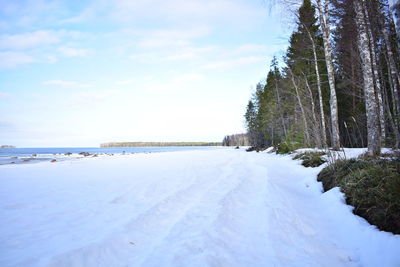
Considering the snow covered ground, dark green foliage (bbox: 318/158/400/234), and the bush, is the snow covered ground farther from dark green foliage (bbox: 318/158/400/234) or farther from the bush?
the bush

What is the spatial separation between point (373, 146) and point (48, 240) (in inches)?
313

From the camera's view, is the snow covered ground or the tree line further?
the tree line

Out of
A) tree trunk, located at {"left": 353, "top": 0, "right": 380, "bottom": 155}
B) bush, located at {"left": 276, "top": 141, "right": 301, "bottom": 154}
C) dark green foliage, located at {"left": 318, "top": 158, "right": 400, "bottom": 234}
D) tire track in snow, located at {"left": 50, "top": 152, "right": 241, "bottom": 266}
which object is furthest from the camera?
bush, located at {"left": 276, "top": 141, "right": 301, "bottom": 154}

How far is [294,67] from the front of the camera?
1838cm

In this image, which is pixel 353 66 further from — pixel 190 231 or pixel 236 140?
pixel 236 140

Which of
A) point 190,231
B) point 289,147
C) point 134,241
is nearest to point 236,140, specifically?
point 289,147

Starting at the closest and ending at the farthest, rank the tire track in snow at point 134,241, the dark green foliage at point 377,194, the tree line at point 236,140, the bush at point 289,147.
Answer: the tire track in snow at point 134,241 < the dark green foliage at point 377,194 < the bush at point 289,147 < the tree line at point 236,140

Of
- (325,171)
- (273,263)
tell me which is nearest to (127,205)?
(273,263)

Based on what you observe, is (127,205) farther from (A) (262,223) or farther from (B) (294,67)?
(B) (294,67)

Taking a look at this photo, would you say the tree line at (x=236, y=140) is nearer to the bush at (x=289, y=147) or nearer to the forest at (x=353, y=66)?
the forest at (x=353, y=66)

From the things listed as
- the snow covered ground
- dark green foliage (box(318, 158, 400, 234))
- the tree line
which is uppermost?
the tree line

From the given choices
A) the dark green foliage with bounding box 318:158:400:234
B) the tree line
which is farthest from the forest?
the tree line

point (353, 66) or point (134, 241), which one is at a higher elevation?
point (353, 66)

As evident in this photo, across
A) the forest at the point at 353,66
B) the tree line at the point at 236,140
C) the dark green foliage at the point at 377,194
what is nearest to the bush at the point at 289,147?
the forest at the point at 353,66
